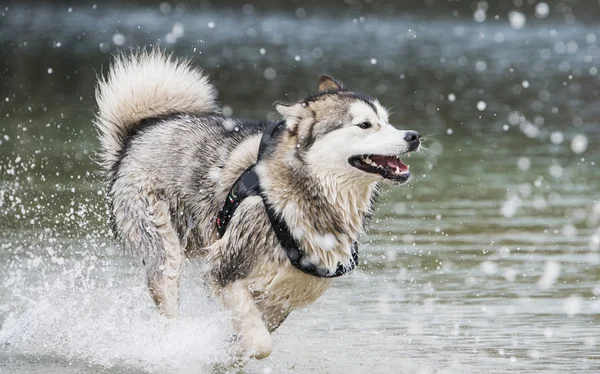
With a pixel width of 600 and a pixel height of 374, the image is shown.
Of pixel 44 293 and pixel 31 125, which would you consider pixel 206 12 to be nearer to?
pixel 31 125

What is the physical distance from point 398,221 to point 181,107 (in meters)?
3.10

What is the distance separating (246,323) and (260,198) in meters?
→ 0.63

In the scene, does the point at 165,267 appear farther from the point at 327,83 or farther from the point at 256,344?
the point at 327,83

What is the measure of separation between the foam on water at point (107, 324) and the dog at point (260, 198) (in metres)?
0.22

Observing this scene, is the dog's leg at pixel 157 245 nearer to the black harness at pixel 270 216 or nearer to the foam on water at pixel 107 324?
the foam on water at pixel 107 324

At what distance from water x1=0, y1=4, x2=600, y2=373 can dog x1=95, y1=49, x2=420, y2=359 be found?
0.97 ft

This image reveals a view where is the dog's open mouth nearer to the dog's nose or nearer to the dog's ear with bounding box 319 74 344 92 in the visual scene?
the dog's nose

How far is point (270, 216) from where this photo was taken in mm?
5930

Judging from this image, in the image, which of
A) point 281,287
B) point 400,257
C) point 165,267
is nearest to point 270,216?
point 281,287

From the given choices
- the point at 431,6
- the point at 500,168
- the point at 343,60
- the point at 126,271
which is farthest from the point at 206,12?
the point at 126,271

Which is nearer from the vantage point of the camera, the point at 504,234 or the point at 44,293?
the point at 44,293

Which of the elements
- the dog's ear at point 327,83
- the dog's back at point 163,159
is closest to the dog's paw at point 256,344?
the dog's back at point 163,159

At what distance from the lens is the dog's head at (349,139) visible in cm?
573

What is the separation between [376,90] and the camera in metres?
20.9
